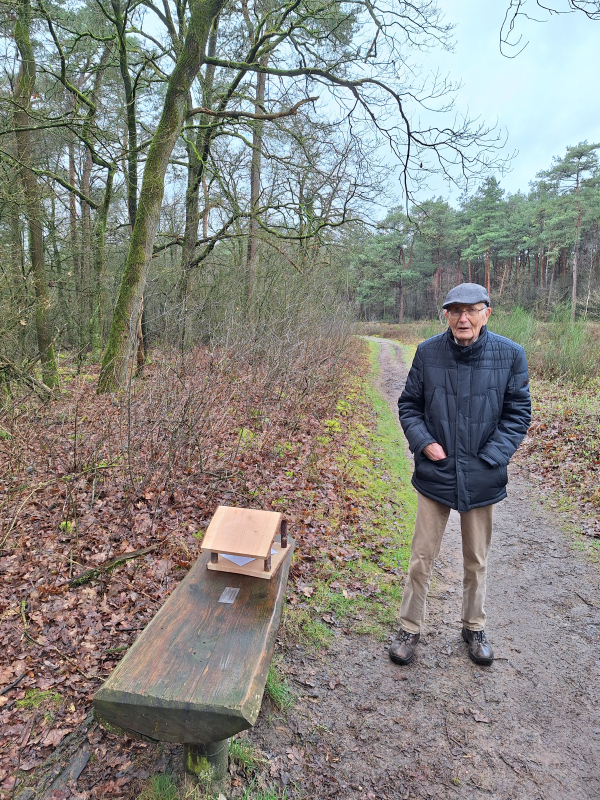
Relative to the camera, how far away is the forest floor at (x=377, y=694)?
226cm

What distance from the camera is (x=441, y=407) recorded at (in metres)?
2.82

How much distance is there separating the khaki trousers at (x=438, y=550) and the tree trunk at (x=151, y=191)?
559 cm

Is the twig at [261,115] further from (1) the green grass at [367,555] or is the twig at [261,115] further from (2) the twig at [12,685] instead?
(2) the twig at [12,685]

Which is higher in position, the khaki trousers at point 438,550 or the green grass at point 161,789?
the khaki trousers at point 438,550

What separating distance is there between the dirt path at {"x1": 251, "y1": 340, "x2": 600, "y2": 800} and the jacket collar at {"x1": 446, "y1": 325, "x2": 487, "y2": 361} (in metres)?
2.07

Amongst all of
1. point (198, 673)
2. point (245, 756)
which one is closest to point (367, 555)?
point (245, 756)

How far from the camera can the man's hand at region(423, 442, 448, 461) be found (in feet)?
9.11

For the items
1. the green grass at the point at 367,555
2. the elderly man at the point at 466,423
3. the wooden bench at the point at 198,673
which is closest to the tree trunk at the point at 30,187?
the green grass at the point at 367,555

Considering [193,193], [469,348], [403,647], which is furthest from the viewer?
[193,193]

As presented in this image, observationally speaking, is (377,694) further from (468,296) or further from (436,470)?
(468,296)

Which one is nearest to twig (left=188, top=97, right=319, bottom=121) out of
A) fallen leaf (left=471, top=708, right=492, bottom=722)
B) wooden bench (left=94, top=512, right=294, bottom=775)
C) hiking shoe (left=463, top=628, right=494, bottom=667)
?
wooden bench (left=94, top=512, right=294, bottom=775)

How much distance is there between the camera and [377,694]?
2828mm

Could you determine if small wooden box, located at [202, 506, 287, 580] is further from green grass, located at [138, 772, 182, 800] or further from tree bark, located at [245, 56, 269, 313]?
tree bark, located at [245, 56, 269, 313]

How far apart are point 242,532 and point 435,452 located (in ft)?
4.15
